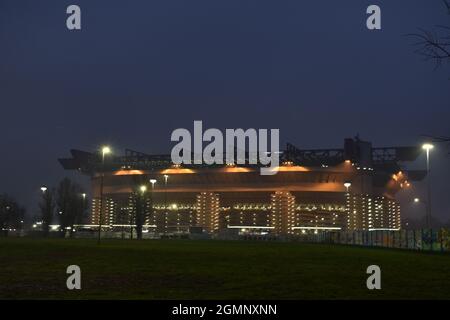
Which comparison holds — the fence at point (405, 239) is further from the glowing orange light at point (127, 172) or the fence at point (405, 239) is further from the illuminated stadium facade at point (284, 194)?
the glowing orange light at point (127, 172)

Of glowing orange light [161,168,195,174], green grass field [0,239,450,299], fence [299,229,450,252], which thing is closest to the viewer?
green grass field [0,239,450,299]

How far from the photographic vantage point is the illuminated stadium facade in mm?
168500

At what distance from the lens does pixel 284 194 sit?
16912cm

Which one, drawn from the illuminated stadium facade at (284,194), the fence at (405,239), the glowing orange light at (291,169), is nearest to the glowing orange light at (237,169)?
the illuminated stadium facade at (284,194)

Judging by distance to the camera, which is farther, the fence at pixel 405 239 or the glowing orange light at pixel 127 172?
the glowing orange light at pixel 127 172

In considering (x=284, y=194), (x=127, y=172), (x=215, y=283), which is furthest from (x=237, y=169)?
(x=215, y=283)

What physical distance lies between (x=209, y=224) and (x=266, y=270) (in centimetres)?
15216

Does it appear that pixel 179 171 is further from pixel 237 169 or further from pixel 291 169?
pixel 291 169

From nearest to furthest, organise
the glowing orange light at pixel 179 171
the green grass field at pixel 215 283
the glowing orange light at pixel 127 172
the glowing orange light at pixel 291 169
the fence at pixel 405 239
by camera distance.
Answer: the green grass field at pixel 215 283
the fence at pixel 405 239
the glowing orange light at pixel 291 169
the glowing orange light at pixel 179 171
the glowing orange light at pixel 127 172

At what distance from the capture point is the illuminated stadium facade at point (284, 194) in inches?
6634

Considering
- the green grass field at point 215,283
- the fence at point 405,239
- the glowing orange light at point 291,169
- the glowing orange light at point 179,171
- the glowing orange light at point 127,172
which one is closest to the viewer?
the green grass field at point 215,283

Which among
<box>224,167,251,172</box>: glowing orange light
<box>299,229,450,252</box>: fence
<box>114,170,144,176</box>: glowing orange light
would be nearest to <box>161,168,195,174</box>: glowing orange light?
<box>114,170,144,176</box>: glowing orange light

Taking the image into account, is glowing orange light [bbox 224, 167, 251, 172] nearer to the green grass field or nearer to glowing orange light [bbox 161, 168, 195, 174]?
glowing orange light [bbox 161, 168, 195, 174]
